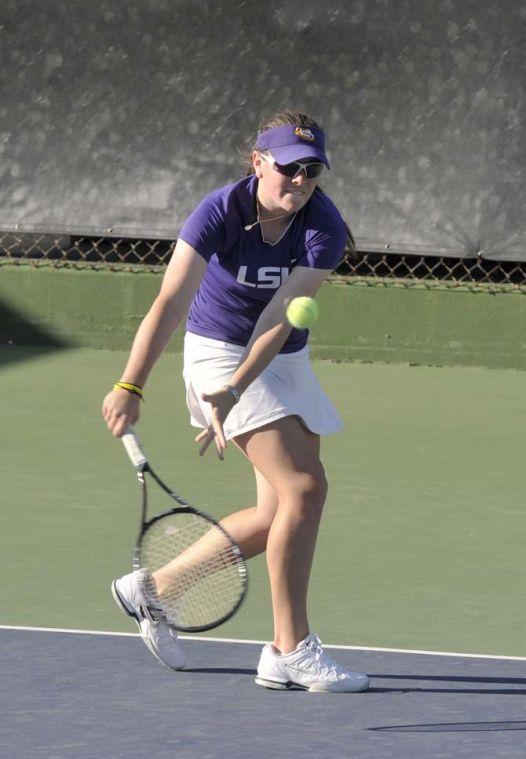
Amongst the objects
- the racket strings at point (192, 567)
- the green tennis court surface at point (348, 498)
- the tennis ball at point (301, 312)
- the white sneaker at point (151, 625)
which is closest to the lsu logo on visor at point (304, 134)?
the tennis ball at point (301, 312)

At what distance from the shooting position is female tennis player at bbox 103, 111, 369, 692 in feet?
13.0

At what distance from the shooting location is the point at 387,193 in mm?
8266

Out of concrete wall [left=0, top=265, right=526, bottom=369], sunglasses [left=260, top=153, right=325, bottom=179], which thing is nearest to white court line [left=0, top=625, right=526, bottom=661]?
sunglasses [left=260, top=153, right=325, bottom=179]

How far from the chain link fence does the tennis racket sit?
4371 mm

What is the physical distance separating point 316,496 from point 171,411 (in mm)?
3323

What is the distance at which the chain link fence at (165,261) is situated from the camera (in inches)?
331

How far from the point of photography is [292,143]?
398 centimetres

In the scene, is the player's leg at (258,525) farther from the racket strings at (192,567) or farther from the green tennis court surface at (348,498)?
the green tennis court surface at (348,498)

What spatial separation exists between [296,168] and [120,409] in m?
0.71

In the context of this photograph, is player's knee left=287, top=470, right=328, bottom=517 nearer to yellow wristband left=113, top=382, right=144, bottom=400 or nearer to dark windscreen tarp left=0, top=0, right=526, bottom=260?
yellow wristband left=113, top=382, right=144, bottom=400

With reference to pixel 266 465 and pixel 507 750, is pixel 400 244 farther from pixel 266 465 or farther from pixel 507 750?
pixel 507 750

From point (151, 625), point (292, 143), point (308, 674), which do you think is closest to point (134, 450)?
point (151, 625)

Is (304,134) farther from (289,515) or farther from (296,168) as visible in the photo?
(289,515)

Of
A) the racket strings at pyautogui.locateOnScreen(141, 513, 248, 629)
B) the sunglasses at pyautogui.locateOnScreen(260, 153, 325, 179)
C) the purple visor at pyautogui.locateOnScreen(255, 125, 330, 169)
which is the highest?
the purple visor at pyautogui.locateOnScreen(255, 125, 330, 169)
